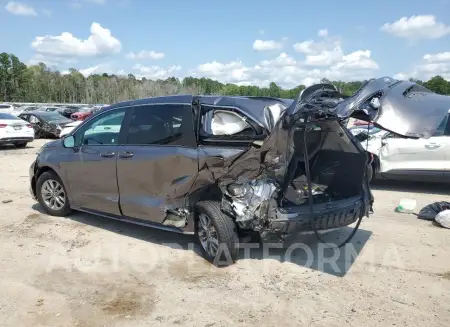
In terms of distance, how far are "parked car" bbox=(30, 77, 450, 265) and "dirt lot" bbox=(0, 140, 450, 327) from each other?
1.33 ft

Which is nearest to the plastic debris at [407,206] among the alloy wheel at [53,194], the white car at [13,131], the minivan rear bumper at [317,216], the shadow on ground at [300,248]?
the shadow on ground at [300,248]

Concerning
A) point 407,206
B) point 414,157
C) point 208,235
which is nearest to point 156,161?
point 208,235

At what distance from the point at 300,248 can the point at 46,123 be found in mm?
19450

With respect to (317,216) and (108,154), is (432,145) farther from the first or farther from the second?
(108,154)

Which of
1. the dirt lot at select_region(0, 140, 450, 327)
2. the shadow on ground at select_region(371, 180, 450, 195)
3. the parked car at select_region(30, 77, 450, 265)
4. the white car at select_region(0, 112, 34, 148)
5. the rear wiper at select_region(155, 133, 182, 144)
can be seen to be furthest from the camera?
the white car at select_region(0, 112, 34, 148)

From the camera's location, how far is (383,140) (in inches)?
351

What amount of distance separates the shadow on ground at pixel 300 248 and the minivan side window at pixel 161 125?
1.30 m

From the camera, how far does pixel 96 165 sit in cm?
598

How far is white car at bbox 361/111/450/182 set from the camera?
820 cm

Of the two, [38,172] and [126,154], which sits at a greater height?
[126,154]

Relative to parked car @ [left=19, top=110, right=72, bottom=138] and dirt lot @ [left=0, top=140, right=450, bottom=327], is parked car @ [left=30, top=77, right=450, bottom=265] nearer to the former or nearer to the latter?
dirt lot @ [left=0, top=140, right=450, bottom=327]

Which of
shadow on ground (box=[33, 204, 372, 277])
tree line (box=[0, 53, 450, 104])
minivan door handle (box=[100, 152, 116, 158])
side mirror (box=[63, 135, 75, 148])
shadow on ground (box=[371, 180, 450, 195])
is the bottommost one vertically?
shadow on ground (box=[33, 204, 372, 277])

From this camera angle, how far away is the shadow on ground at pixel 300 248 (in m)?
4.95

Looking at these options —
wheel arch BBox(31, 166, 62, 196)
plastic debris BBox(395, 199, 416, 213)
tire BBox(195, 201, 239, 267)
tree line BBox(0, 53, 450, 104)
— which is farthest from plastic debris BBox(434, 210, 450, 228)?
tree line BBox(0, 53, 450, 104)
